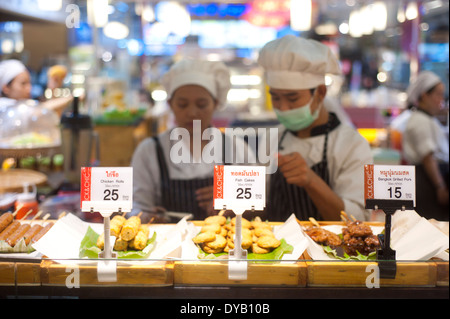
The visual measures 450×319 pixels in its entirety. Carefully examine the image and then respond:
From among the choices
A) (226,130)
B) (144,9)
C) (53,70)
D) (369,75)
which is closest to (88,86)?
(53,70)

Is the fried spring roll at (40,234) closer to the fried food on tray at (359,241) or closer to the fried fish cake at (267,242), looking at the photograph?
the fried fish cake at (267,242)

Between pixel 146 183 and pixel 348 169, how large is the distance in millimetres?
1043

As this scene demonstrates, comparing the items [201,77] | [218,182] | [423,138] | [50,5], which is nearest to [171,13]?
[50,5]

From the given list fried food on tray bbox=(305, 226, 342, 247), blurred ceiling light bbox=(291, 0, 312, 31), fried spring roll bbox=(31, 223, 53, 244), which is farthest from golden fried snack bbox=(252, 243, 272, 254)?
blurred ceiling light bbox=(291, 0, 312, 31)

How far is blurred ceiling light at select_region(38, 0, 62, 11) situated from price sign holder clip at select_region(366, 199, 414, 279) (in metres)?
4.18

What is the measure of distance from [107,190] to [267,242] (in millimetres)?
578

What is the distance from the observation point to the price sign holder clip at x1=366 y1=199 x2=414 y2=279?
1521mm

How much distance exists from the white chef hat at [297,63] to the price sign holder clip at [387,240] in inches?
35.6

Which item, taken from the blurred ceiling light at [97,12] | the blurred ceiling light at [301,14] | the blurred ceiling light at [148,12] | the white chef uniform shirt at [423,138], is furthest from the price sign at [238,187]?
the blurred ceiling light at [148,12]

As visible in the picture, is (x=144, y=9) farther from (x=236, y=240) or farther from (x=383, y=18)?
(x=236, y=240)

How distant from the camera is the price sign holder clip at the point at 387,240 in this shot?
4.99 feet

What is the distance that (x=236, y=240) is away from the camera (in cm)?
155

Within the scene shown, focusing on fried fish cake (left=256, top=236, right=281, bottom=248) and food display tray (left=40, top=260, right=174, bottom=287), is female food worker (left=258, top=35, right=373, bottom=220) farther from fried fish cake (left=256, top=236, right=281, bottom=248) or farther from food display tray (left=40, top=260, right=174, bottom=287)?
food display tray (left=40, top=260, right=174, bottom=287)

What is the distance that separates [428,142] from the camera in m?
4.23
